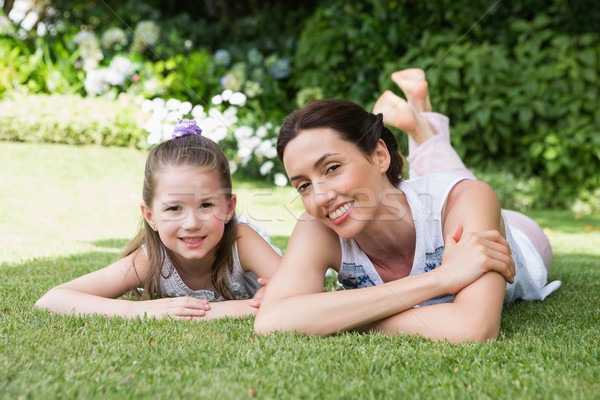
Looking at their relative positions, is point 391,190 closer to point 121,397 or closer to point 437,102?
point 121,397

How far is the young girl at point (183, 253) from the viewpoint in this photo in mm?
2844

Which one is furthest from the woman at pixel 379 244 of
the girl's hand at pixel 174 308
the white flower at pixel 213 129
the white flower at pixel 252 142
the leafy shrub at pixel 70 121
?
the leafy shrub at pixel 70 121

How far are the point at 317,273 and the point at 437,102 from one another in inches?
277

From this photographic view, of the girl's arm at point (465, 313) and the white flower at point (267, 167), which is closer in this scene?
the girl's arm at point (465, 313)

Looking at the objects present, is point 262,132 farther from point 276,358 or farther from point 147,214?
point 276,358

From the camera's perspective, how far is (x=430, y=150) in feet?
15.6

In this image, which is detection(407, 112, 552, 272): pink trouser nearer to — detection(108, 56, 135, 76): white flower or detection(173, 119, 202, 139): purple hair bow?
detection(173, 119, 202, 139): purple hair bow

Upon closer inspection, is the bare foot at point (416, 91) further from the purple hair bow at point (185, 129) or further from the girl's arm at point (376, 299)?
the girl's arm at point (376, 299)

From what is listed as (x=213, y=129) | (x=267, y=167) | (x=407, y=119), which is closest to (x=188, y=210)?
(x=407, y=119)

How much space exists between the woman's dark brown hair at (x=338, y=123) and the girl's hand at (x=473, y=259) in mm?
638

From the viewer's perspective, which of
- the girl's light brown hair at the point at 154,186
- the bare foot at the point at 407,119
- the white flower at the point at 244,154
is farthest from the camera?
the white flower at the point at 244,154

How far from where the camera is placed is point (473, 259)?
2.42 meters

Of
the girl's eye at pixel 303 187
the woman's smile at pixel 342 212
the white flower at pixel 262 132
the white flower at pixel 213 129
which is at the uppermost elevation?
the white flower at pixel 213 129

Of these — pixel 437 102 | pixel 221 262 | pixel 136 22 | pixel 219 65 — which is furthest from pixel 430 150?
pixel 136 22
